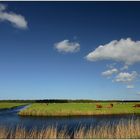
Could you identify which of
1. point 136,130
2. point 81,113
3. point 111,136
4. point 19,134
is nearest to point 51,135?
point 19,134

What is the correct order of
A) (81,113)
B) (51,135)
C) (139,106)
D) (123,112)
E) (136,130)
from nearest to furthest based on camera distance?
(51,135) < (136,130) < (81,113) < (123,112) < (139,106)

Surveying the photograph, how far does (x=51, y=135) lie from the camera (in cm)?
1270

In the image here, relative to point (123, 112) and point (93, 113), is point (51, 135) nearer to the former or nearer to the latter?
point (93, 113)

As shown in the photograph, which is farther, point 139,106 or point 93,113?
point 139,106

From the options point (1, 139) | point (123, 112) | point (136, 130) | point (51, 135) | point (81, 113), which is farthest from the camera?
point (123, 112)

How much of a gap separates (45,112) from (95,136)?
85.0 ft

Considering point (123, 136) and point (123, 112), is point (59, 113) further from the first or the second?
point (123, 136)

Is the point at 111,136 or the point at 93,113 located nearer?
the point at 111,136

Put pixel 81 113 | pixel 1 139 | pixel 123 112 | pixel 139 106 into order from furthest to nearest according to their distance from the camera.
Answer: pixel 139 106 → pixel 123 112 → pixel 81 113 → pixel 1 139

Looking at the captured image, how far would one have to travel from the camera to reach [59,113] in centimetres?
3759

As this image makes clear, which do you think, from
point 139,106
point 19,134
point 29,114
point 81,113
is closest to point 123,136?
point 19,134

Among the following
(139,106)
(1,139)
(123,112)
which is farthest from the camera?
(139,106)

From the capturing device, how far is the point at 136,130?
45.1 ft

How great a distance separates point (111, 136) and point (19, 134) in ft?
13.7
